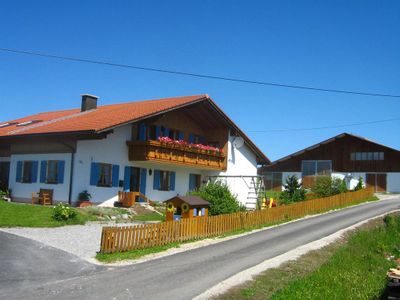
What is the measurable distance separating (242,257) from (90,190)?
1356 cm

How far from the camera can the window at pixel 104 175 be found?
2555cm

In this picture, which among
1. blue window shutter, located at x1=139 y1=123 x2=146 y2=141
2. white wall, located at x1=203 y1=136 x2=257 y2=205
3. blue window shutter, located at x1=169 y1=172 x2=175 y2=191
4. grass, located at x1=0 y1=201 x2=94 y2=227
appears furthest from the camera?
white wall, located at x1=203 y1=136 x2=257 y2=205

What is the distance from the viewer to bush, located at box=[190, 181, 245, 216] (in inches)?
854

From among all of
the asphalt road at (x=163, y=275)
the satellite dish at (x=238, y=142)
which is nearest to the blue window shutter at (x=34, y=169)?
the asphalt road at (x=163, y=275)

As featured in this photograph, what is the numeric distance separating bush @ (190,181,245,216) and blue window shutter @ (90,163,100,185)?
647 centimetres

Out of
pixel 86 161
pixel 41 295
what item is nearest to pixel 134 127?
pixel 86 161

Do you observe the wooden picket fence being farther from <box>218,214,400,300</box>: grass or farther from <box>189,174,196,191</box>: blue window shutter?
<box>189,174,196,191</box>: blue window shutter

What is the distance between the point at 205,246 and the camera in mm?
16062

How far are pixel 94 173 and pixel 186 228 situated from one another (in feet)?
32.8

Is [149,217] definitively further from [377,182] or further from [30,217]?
[377,182]

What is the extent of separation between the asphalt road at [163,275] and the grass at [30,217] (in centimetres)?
386

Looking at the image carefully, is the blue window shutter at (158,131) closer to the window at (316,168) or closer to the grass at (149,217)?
the grass at (149,217)

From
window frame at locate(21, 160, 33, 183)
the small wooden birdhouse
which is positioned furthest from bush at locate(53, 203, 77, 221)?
window frame at locate(21, 160, 33, 183)

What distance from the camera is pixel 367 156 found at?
49875 mm
